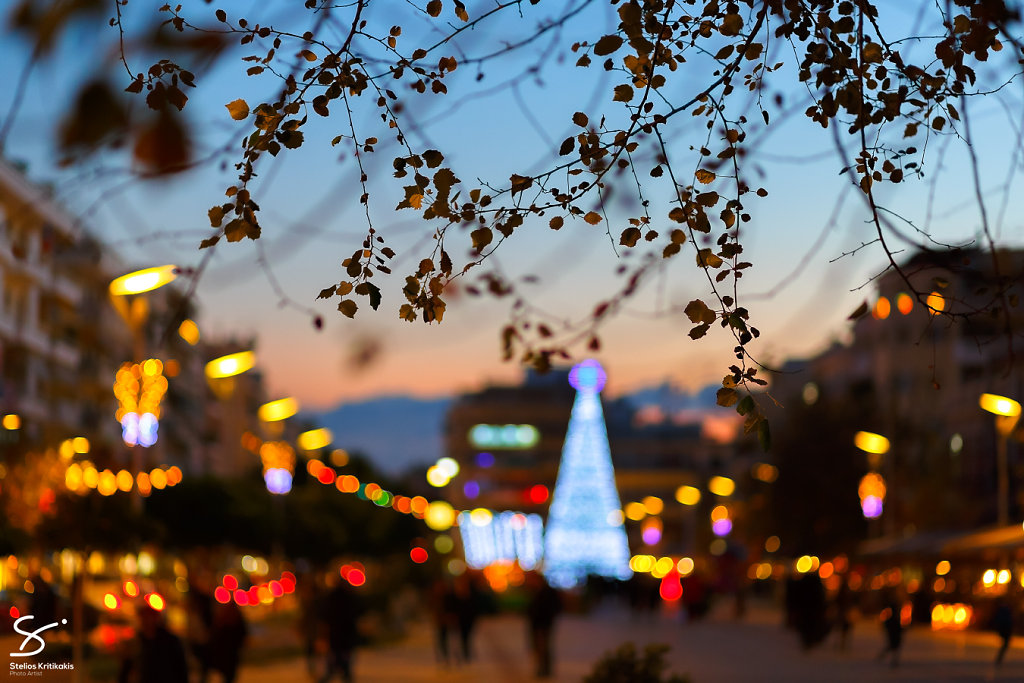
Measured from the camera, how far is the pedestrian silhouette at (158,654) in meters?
13.8

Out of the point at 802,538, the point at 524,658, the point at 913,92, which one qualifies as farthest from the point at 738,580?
the point at 913,92

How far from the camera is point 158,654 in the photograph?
45.5 feet

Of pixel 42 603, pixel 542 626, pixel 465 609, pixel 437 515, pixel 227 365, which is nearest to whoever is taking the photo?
pixel 42 603

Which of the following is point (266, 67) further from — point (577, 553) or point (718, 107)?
point (577, 553)

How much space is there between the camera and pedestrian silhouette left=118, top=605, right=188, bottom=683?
45.3ft

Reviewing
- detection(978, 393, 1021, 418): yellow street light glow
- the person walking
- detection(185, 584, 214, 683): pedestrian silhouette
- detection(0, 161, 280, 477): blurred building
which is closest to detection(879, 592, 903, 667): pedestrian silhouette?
the person walking

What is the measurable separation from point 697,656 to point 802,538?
36.2m

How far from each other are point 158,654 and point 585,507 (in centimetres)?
10276

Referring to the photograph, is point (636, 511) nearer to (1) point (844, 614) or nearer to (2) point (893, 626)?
(1) point (844, 614)

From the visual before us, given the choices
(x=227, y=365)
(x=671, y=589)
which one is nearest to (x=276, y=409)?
(x=227, y=365)

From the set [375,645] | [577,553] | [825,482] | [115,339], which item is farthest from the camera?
[577,553]

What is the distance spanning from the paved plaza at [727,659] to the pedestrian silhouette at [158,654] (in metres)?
6.85

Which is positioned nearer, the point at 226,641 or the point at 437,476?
the point at 226,641

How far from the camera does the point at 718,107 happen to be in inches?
283
